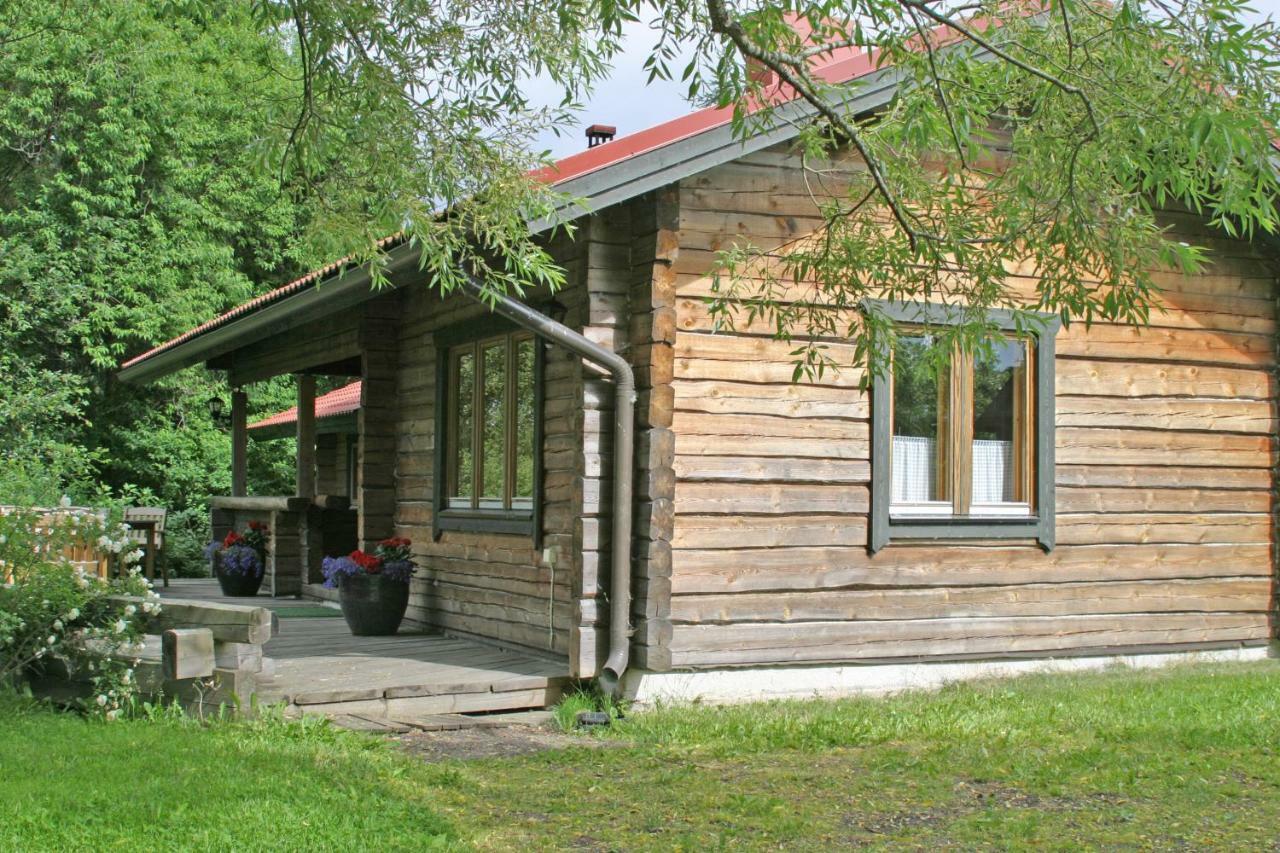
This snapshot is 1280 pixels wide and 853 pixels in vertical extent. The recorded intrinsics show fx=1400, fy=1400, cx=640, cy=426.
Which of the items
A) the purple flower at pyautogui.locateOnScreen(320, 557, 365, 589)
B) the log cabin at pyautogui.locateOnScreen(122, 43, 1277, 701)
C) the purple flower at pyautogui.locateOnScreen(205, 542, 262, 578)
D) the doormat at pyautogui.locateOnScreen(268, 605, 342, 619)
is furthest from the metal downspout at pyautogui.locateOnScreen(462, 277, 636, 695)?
the purple flower at pyautogui.locateOnScreen(205, 542, 262, 578)

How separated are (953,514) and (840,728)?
7.60 ft

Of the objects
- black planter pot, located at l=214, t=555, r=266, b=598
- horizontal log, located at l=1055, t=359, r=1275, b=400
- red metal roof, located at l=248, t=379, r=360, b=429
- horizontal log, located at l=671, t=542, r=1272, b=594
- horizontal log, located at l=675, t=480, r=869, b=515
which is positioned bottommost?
black planter pot, located at l=214, t=555, r=266, b=598

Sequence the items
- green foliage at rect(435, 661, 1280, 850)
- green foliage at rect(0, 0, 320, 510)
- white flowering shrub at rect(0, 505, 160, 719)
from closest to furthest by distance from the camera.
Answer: green foliage at rect(435, 661, 1280, 850)
white flowering shrub at rect(0, 505, 160, 719)
green foliage at rect(0, 0, 320, 510)

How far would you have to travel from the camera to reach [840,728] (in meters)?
Answer: 8.16

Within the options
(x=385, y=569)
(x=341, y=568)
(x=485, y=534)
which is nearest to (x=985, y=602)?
(x=485, y=534)

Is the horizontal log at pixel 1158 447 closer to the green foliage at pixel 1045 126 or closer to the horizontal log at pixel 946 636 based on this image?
the horizontal log at pixel 946 636

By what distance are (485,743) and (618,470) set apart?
1858 mm

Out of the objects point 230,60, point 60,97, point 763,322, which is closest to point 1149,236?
point 763,322

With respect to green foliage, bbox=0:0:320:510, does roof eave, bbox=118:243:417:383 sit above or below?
below

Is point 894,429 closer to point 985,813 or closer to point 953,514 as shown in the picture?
point 953,514

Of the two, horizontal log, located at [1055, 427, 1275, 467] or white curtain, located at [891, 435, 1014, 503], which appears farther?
horizontal log, located at [1055, 427, 1275, 467]

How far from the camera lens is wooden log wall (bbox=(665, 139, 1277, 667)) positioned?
9023 millimetres

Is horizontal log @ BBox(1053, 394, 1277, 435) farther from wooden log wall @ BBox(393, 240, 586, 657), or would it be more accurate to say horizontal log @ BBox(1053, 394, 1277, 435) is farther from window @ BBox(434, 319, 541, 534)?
window @ BBox(434, 319, 541, 534)

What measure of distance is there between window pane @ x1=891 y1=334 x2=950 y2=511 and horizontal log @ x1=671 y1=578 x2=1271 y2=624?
690mm
